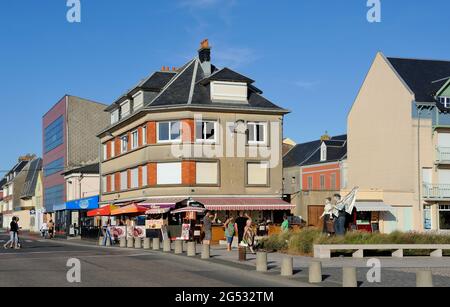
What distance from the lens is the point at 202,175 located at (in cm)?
4394

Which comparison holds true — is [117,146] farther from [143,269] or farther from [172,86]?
[143,269]

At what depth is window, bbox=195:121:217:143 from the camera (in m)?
44.2

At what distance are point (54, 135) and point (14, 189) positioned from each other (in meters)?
35.6

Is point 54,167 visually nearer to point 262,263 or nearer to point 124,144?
point 124,144

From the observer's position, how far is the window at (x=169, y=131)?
44375 mm

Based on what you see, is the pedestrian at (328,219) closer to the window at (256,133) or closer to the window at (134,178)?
the window at (256,133)

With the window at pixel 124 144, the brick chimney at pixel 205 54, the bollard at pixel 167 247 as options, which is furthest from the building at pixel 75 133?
the bollard at pixel 167 247

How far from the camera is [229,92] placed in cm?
4588

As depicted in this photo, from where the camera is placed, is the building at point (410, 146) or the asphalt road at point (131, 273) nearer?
the asphalt road at point (131, 273)

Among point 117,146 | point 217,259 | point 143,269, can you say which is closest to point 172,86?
point 117,146

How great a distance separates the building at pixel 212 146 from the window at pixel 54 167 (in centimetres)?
3228

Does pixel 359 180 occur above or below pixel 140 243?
above

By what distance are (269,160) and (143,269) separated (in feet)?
85.6
